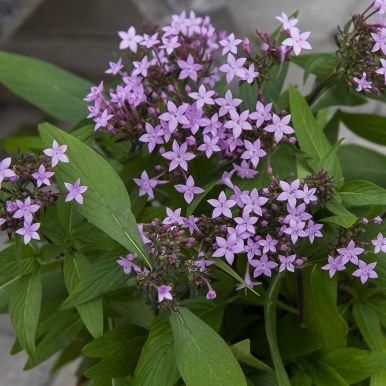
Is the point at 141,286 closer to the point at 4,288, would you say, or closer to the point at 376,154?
the point at 4,288

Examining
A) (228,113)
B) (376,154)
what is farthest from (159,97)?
(376,154)

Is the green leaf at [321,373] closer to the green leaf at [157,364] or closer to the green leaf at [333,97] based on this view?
the green leaf at [157,364]

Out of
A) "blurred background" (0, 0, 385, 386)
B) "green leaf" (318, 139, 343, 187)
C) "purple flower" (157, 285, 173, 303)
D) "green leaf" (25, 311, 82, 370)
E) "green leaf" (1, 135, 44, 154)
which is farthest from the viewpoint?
"blurred background" (0, 0, 385, 386)

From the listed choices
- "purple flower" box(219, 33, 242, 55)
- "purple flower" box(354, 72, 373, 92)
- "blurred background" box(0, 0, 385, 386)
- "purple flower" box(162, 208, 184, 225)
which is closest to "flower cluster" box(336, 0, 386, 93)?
"purple flower" box(354, 72, 373, 92)

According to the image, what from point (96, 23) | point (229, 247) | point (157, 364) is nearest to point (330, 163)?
point (229, 247)

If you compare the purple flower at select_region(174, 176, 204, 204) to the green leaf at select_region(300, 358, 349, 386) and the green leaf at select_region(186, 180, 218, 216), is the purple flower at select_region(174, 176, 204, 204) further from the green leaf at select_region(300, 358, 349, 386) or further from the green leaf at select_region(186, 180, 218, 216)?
the green leaf at select_region(300, 358, 349, 386)

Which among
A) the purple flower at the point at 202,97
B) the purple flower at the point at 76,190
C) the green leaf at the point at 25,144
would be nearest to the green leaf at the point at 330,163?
the purple flower at the point at 202,97

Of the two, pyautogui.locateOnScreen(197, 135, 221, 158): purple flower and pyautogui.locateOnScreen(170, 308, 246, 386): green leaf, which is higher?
pyautogui.locateOnScreen(197, 135, 221, 158): purple flower
